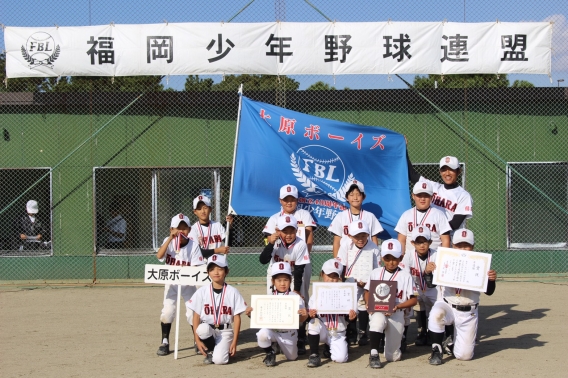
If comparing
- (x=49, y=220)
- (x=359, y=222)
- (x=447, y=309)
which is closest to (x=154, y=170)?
(x=49, y=220)

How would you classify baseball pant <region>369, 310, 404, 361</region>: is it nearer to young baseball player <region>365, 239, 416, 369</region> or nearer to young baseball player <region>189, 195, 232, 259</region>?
young baseball player <region>365, 239, 416, 369</region>

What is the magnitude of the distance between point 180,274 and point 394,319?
2139mm

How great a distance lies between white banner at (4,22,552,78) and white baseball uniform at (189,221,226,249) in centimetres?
418

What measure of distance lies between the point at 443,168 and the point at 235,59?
4687mm

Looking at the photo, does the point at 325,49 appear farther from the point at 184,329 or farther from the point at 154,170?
the point at 184,329

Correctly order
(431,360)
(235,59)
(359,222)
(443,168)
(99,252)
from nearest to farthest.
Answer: (431,360), (359,222), (443,168), (235,59), (99,252)

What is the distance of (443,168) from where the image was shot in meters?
8.16

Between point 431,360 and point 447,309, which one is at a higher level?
point 447,309

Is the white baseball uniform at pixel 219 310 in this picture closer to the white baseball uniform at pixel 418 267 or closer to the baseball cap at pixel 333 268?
the baseball cap at pixel 333 268

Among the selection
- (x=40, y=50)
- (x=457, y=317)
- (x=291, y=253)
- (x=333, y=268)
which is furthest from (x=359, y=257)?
(x=40, y=50)

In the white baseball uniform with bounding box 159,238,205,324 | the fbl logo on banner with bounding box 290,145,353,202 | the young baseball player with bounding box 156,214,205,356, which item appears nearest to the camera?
the young baseball player with bounding box 156,214,205,356

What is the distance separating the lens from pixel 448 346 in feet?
23.7

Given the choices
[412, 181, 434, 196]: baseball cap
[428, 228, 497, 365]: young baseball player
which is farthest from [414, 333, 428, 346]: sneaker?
[412, 181, 434, 196]: baseball cap

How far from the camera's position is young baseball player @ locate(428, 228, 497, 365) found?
22.7 feet
